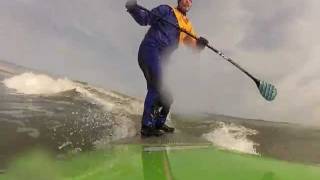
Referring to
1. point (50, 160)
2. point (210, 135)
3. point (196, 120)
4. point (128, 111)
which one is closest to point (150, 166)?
point (50, 160)

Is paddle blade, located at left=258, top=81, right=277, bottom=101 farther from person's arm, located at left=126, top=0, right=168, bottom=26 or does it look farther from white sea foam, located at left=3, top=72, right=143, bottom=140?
white sea foam, located at left=3, top=72, right=143, bottom=140

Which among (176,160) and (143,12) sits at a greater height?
(143,12)

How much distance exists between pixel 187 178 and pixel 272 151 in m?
3.31

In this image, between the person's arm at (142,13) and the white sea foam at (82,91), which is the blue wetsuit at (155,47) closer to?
the person's arm at (142,13)

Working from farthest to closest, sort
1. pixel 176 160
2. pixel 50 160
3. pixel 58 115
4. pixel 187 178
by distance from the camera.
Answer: pixel 58 115
pixel 176 160
pixel 50 160
pixel 187 178

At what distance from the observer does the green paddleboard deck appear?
186 inches

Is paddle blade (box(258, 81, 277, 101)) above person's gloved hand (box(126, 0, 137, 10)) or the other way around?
the other way around

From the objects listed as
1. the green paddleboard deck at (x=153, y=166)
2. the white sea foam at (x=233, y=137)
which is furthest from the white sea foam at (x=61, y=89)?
the green paddleboard deck at (x=153, y=166)

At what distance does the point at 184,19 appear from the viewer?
289 inches

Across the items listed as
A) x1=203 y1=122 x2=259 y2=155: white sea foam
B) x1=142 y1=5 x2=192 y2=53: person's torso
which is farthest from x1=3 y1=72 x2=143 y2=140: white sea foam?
x1=142 y1=5 x2=192 y2=53: person's torso

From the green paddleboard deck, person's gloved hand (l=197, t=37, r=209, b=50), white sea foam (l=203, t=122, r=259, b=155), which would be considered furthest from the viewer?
white sea foam (l=203, t=122, r=259, b=155)

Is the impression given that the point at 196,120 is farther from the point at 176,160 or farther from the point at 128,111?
the point at 176,160

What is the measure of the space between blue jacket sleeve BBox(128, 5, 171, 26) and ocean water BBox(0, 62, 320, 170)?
5.18 ft

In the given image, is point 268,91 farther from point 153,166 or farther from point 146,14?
point 153,166
